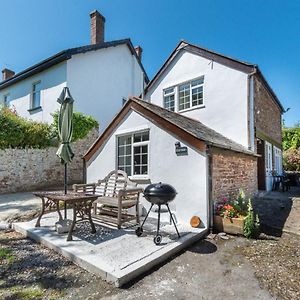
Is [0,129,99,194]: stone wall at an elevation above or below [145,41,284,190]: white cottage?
below

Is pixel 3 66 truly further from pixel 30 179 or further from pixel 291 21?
pixel 291 21

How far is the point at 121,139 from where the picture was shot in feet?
29.4

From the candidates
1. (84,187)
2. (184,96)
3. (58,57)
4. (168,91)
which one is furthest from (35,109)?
(84,187)

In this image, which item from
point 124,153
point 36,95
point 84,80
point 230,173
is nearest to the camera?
point 230,173

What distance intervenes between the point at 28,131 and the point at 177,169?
9.29m

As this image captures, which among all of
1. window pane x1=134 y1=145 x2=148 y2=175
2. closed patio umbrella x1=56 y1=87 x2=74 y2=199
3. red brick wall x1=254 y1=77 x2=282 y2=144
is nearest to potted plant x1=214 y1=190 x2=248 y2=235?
window pane x1=134 y1=145 x2=148 y2=175

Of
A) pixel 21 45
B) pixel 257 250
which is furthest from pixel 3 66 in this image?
pixel 257 250

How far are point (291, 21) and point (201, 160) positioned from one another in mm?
9282

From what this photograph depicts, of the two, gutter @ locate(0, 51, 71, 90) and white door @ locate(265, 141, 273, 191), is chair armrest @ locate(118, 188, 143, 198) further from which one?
gutter @ locate(0, 51, 71, 90)

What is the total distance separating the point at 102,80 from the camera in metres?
17.5

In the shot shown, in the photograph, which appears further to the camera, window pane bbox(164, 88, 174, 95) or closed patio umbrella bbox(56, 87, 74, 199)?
window pane bbox(164, 88, 174, 95)

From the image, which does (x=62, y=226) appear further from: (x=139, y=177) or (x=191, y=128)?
(x=191, y=128)

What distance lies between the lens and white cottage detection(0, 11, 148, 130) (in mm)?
15188

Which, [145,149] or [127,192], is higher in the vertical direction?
[145,149]
